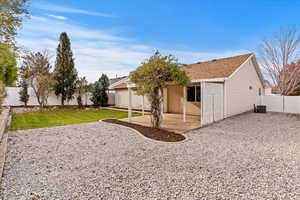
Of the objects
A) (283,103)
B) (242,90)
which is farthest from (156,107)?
(283,103)

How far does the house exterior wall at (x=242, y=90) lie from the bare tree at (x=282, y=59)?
825 centimetres

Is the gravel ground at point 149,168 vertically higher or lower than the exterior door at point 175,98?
lower

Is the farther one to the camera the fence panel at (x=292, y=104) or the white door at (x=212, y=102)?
the fence panel at (x=292, y=104)

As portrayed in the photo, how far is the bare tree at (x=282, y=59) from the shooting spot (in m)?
17.6

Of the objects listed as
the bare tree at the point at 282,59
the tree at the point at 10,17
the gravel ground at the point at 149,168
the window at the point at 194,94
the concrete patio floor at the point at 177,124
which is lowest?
the gravel ground at the point at 149,168

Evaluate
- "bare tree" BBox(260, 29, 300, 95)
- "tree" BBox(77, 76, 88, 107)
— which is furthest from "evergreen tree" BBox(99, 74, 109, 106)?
"bare tree" BBox(260, 29, 300, 95)

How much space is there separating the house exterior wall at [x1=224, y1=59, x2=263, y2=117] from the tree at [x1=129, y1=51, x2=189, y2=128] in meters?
4.73

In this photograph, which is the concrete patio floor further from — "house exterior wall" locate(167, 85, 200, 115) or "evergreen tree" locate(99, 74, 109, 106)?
"evergreen tree" locate(99, 74, 109, 106)

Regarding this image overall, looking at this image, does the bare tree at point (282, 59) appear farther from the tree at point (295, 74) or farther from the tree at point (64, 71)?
the tree at point (64, 71)

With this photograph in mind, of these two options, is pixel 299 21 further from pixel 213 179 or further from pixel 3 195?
pixel 3 195

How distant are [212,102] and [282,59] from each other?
1720 cm

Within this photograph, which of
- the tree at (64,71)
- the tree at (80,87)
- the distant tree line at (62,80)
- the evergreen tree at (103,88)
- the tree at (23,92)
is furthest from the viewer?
the evergreen tree at (103,88)

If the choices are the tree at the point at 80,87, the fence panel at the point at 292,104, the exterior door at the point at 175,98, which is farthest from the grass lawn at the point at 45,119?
the fence panel at the point at 292,104

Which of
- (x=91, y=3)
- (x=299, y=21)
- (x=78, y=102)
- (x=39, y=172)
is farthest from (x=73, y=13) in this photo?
(x=299, y=21)
